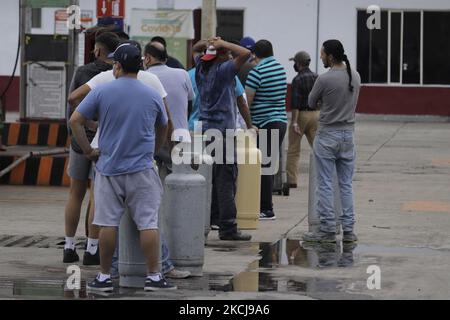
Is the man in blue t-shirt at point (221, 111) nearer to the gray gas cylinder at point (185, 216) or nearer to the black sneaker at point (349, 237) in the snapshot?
the black sneaker at point (349, 237)

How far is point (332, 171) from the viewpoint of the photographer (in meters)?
11.8

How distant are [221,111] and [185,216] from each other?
2257 millimetres

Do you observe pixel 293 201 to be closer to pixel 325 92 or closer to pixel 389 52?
pixel 325 92

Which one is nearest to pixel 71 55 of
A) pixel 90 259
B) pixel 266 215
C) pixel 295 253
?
pixel 266 215

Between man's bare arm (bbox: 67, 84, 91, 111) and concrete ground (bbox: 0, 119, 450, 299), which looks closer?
concrete ground (bbox: 0, 119, 450, 299)

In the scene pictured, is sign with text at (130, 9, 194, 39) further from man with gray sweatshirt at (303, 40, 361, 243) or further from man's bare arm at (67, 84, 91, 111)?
man's bare arm at (67, 84, 91, 111)

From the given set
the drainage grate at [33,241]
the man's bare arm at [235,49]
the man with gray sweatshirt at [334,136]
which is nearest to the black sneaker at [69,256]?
the drainage grate at [33,241]

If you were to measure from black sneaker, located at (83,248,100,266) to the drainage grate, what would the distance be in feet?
3.71

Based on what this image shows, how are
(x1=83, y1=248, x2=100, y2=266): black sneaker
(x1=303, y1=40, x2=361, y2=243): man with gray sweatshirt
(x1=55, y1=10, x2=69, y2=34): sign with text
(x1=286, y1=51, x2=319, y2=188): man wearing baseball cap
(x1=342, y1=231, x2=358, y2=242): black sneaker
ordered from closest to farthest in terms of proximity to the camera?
(x1=83, y1=248, x2=100, y2=266): black sneaker < (x1=303, y1=40, x2=361, y2=243): man with gray sweatshirt < (x1=342, y1=231, x2=358, y2=242): black sneaker < (x1=286, y1=51, x2=319, y2=188): man wearing baseball cap < (x1=55, y1=10, x2=69, y2=34): sign with text

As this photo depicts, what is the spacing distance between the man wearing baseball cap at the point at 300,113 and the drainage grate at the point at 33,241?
5.27 m

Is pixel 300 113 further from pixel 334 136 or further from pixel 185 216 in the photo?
pixel 185 216

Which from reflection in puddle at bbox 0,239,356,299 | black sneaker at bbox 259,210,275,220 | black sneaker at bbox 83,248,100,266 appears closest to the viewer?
reflection in puddle at bbox 0,239,356,299

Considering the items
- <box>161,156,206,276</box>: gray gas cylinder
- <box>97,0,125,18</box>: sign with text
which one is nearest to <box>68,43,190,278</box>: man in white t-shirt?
<box>161,156,206,276</box>: gray gas cylinder

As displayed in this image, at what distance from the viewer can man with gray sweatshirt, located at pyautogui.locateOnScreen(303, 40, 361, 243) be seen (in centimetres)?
1162
